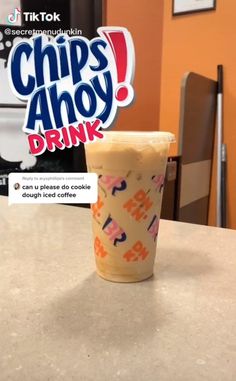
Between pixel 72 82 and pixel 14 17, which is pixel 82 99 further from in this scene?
pixel 14 17

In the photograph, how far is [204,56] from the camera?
6.45 feet

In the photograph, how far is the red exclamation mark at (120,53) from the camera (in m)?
0.44

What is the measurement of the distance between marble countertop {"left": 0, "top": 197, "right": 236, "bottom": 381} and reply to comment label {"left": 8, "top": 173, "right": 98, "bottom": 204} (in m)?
0.10

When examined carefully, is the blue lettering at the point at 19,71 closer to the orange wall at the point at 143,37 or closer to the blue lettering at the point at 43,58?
the blue lettering at the point at 43,58

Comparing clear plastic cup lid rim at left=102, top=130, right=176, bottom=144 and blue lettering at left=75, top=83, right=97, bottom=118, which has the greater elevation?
blue lettering at left=75, top=83, right=97, bottom=118

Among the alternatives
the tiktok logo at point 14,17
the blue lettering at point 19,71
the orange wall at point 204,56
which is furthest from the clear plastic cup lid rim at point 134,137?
the orange wall at point 204,56

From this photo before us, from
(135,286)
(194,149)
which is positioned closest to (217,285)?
(135,286)

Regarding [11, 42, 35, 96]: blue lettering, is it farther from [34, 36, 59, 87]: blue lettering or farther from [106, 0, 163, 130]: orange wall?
[106, 0, 163, 130]: orange wall

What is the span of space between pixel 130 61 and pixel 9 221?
15.0 inches

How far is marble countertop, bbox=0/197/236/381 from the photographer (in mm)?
292

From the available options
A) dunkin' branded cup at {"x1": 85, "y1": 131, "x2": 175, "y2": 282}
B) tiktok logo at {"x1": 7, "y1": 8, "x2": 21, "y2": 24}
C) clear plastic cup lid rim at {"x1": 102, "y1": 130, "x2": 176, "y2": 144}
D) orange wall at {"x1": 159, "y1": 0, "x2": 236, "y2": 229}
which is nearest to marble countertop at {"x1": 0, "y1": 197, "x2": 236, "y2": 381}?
dunkin' branded cup at {"x1": 85, "y1": 131, "x2": 175, "y2": 282}

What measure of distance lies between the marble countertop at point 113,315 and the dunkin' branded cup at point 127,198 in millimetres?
28

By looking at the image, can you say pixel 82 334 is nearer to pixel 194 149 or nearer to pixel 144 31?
pixel 144 31

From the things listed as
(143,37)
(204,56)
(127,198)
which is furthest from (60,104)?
(204,56)
